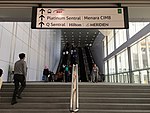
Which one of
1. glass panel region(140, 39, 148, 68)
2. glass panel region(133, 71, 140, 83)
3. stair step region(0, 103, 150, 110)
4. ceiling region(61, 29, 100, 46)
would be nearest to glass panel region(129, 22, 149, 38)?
glass panel region(140, 39, 148, 68)

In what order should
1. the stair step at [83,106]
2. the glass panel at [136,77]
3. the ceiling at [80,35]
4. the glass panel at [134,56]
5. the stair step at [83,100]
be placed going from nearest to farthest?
the stair step at [83,106], the stair step at [83,100], the glass panel at [136,77], the glass panel at [134,56], the ceiling at [80,35]

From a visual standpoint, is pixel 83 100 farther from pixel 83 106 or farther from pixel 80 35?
pixel 80 35

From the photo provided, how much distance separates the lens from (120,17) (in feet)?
12.8

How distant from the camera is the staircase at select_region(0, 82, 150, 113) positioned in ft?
16.0

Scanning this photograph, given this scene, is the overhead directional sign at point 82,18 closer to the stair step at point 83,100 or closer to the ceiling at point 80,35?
the stair step at point 83,100

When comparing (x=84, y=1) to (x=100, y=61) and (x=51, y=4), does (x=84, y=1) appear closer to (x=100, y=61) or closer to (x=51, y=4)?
(x=51, y=4)

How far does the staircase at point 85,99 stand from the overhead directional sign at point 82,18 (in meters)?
2.36

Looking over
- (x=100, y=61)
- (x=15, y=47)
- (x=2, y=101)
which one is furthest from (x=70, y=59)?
(x=2, y=101)

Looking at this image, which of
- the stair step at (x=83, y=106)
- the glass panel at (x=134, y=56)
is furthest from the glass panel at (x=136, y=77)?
the stair step at (x=83, y=106)

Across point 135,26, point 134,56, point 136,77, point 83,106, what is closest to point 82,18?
point 83,106

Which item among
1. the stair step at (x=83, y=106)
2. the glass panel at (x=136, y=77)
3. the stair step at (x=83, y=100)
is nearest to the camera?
the stair step at (x=83, y=106)

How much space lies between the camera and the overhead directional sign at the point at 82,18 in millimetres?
3879

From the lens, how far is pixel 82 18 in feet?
12.9

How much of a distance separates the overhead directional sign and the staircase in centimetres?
236
